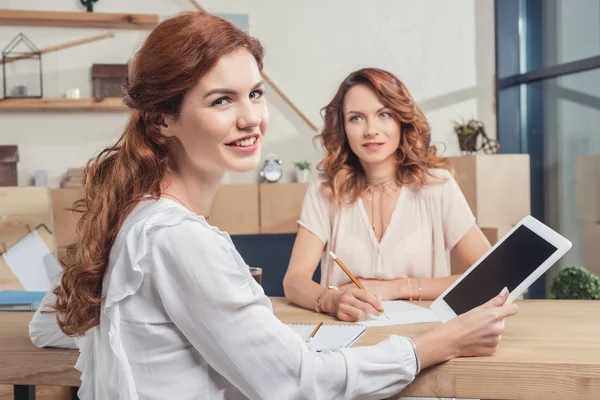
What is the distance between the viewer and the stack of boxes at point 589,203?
4105mm

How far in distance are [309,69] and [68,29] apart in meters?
1.57

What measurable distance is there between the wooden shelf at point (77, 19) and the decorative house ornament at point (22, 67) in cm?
13

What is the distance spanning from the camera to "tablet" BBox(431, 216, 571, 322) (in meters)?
1.51

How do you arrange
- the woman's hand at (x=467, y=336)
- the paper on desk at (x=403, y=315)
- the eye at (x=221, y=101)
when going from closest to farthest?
the eye at (x=221, y=101), the woman's hand at (x=467, y=336), the paper on desk at (x=403, y=315)

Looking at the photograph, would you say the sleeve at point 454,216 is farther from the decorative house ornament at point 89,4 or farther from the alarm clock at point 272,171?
the decorative house ornament at point 89,4

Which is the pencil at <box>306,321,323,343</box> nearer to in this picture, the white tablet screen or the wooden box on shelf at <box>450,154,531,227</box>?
the white tablet screen

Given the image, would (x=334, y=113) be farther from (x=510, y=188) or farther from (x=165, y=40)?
(x=510, y=188)

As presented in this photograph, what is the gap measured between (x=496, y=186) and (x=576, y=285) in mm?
860

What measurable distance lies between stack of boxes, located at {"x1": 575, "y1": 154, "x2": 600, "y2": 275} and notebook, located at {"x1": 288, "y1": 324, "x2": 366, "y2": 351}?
9.58 feet

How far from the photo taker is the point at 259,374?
3.76 feet

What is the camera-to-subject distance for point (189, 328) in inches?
44.8

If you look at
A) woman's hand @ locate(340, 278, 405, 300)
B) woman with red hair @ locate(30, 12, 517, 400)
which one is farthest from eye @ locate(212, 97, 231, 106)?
woman's hand @ locate(340, 278, 405, 300)

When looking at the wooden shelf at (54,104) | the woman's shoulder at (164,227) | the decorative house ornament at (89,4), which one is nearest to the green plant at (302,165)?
the wooden shelf at (54,104)

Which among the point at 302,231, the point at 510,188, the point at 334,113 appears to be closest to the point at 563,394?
the point at 302,231
